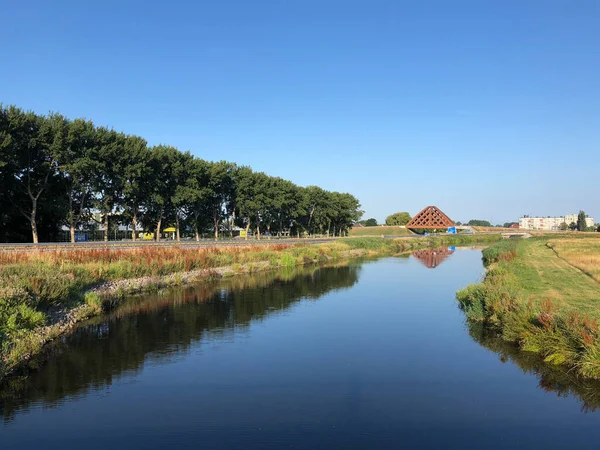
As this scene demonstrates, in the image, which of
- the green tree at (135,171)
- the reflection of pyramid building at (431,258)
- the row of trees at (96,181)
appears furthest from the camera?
the green tree at (135,171)

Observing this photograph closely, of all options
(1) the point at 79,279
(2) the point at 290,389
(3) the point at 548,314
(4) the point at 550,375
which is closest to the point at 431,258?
(3) the point at 548,314

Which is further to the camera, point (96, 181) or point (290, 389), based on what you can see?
point (96, 181)

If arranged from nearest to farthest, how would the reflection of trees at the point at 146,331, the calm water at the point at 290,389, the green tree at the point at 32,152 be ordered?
1. the calm water at the point at 290,389
2. the reflection of trees at the point at 146,331
3. the green tree at the point at 32,152

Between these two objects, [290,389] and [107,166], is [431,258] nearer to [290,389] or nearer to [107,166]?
[107,166]

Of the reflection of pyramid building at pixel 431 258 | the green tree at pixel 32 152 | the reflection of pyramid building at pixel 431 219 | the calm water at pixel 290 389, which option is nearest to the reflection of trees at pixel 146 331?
the calm water at pixel 290 389

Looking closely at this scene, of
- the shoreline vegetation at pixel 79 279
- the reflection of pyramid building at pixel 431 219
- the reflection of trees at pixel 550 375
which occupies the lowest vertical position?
the reflection of trees at pixel 550 375

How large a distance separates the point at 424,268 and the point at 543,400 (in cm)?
3509

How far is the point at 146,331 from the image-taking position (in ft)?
56.5

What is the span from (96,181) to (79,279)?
34501 mm

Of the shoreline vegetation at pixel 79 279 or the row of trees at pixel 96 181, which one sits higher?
the row of trees at pixel 96 181

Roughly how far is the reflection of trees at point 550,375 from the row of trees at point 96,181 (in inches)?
1713

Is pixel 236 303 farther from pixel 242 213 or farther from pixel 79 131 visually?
pixel 242 213

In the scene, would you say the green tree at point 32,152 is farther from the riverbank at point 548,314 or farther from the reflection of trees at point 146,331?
the riverbank at point 548,314

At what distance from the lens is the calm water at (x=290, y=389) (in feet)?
29.7
